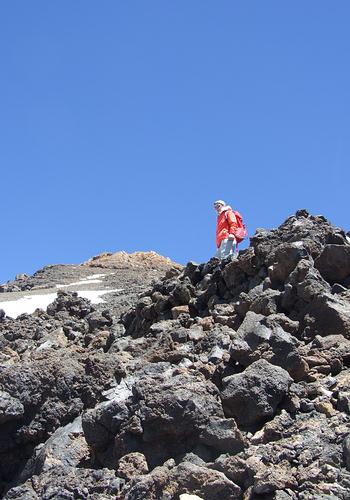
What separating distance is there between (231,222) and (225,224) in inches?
5.9

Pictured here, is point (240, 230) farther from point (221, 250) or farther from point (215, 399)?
point (215, 399)

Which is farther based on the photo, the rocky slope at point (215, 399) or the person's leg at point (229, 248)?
the person's leg at point (229, 248)

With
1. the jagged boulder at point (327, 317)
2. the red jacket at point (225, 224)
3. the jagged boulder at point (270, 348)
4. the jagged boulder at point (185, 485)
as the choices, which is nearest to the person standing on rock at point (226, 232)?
the red jacket at point (225, 224)

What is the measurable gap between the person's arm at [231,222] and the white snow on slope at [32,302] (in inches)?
321

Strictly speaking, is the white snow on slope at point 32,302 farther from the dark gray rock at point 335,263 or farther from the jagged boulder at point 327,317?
the jagged boulder at point 327,317

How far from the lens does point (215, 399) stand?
8102mm

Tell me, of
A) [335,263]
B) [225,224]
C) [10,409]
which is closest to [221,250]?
[225,224]

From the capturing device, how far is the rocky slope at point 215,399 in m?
7.06

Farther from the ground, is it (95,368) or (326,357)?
(95,368)

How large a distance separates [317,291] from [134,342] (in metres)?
3.14

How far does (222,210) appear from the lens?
1739cm

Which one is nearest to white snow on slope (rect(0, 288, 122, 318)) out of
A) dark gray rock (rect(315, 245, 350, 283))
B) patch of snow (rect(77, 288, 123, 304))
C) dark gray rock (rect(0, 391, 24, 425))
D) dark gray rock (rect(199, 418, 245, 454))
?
patch of snow (rect(77, 288, 123, 304))

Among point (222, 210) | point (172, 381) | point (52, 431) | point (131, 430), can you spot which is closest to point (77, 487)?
point (131, 430)

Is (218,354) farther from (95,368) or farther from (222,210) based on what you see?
(222,210)
